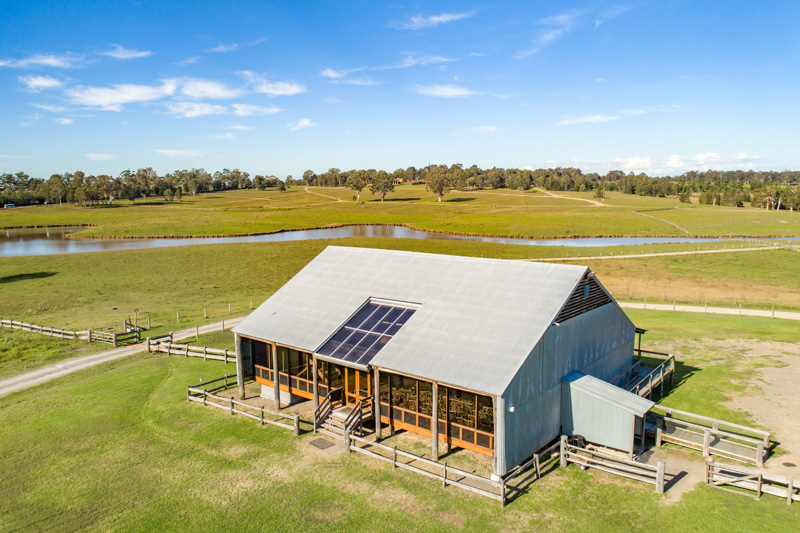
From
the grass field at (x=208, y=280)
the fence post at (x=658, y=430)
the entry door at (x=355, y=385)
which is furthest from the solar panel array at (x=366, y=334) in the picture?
the grass field at (x=208, y=280)

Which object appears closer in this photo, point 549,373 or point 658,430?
point 549,373

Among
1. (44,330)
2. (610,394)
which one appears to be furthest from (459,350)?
(44,330)

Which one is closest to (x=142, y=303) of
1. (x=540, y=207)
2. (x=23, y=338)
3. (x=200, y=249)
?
(x=23, y=338)

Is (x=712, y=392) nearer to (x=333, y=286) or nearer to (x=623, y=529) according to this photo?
(x=623, y=529)

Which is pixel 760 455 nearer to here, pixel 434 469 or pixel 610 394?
pixel 610 394

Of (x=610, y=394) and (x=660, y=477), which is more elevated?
(x=610, y=394)

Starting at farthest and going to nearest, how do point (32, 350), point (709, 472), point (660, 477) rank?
point (32, 350)
point (709, 472)
point (660, 477)
